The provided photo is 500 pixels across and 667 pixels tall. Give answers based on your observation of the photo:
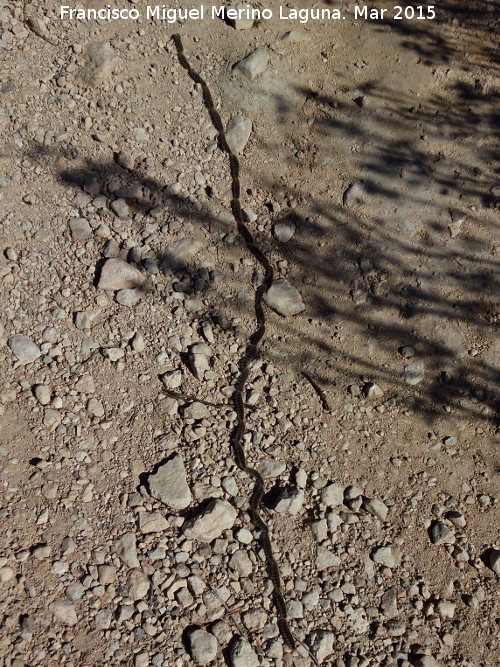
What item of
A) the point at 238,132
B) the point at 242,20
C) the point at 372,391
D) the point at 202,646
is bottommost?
the point at 202,646

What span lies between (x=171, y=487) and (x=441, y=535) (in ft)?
5.85

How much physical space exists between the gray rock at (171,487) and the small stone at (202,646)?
0.76 m

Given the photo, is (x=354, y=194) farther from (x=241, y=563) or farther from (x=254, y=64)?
(x=241, y=563)

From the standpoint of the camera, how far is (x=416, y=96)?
5582 mm

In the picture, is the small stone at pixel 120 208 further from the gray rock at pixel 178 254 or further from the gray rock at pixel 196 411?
the gray rock at pixel 196 411

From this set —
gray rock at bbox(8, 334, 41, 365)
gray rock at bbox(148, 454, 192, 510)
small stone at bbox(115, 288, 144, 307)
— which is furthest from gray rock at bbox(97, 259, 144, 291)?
gray rock at bbox(148, 454, 192, 510)

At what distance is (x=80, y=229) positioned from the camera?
499cm

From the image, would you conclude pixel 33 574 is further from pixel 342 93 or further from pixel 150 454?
pixel 342 93

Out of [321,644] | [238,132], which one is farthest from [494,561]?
[238,132]

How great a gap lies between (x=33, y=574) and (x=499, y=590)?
2.86m

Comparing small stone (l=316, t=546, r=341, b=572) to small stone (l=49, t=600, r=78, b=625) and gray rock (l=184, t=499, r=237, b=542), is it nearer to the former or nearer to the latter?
gray rock (l=184, t=499, r=237, b=542)

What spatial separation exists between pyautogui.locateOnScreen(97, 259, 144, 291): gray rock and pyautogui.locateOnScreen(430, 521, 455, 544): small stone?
2720mm

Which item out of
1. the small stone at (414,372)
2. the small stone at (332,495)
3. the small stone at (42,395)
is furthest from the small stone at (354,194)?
the small stone at (42,395)

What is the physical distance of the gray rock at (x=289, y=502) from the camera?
413 cm
